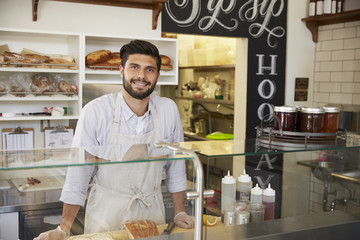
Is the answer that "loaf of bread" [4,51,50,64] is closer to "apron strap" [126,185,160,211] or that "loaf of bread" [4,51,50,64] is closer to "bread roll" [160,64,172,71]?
"bread roll" [160,64,172,71]

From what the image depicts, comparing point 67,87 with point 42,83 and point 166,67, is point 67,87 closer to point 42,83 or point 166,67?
point 42,83

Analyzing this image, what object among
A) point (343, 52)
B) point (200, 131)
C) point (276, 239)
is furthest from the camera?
point (200, 131)

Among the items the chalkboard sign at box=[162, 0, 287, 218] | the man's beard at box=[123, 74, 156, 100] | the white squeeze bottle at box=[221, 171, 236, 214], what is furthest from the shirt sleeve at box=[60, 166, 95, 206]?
the chalkboard sign at box=[162, 0, 287, 218]

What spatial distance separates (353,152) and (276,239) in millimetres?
558

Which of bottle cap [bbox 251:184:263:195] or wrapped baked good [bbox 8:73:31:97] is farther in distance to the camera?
wrapped baked good [bbox 8:73:31:97]

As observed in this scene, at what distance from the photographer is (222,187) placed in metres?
1.59

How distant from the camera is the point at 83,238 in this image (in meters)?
1.29

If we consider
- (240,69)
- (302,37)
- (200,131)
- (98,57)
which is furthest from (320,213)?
(200,131)

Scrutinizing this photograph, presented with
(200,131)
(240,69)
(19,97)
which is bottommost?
(200,131)

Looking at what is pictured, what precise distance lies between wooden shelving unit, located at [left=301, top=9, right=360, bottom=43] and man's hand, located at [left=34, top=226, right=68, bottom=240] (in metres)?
3.84

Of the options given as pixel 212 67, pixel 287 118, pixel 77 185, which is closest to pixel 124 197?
pixel 77 185

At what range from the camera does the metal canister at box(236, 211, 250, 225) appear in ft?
5.08

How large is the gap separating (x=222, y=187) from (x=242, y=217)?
0.12 metres

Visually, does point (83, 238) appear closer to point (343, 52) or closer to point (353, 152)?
point (353, 152)
